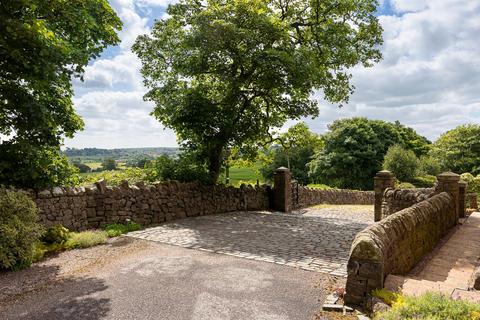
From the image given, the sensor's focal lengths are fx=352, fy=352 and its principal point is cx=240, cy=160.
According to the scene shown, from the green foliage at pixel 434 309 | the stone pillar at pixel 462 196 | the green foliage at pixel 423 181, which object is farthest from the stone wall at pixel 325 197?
the green foliage at pixel 434 309

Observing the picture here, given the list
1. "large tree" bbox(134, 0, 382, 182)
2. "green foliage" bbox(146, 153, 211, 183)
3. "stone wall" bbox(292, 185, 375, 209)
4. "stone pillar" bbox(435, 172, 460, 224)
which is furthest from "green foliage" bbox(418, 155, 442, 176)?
"green foliage" bbox(146, 153, 211, 183)

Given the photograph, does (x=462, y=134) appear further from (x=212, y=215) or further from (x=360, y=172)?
(x=212, y=215)

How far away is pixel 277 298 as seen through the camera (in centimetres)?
541

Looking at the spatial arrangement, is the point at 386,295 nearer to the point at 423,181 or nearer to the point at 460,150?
the point at 423,181

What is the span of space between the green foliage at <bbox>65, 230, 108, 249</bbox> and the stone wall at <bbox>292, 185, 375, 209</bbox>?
48.1 ft

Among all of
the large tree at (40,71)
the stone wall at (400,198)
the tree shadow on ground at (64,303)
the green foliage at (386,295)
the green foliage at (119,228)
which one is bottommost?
the tree shadow on ground at (64,303)

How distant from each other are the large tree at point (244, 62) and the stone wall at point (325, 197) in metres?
6.53

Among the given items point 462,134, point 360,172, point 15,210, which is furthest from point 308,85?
point 462,134

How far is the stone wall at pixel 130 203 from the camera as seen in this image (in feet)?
30.6

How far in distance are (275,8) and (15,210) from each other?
1472 centimetres

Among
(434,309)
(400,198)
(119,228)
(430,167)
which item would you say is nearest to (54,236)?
(119,228)

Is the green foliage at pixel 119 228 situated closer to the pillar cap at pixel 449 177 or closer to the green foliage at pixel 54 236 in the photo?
the green foliage at pixel 54 236

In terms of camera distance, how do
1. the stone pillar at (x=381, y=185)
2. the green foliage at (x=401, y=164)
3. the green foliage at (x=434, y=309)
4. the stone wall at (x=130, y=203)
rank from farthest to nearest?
the green foliage at (x=401, y=164) < the stone pillar at (x=381, y=185) < the stone wall at (x=130, y=203) < the green foliage at (x=434, y=309)

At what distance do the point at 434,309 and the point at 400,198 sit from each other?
9.14m
